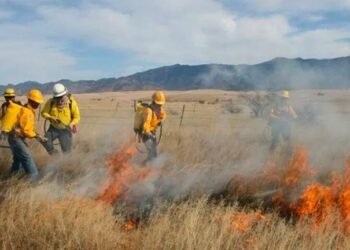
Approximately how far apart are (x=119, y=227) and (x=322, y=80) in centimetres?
606

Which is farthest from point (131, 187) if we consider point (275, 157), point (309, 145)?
point (309, 145)

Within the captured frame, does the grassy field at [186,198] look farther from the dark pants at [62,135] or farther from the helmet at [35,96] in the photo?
the helmet at [35,96]

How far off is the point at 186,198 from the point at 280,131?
16.2 ft

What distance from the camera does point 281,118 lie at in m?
11.8

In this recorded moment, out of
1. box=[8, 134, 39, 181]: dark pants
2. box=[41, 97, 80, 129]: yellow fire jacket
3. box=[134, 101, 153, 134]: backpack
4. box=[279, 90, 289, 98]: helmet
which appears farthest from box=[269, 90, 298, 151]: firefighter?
box=[8, 134, 39, 181]: dark pants

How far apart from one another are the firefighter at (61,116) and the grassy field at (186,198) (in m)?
0.41

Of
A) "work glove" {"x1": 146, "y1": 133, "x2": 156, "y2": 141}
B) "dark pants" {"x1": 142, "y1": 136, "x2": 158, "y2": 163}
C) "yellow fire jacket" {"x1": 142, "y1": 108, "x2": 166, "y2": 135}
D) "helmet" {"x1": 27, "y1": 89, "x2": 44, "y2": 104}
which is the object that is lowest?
"dark pants" {"x1": 142, "y1": 136, "x2": 158, "y2": 163}

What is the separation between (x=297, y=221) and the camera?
6.38m

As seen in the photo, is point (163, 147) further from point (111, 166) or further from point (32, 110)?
point (32, 110)

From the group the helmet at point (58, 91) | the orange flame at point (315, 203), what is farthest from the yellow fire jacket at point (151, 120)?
the orange flame at point (315, 203)

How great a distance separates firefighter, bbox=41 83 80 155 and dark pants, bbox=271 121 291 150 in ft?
14.7

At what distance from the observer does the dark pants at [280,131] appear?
449 inches

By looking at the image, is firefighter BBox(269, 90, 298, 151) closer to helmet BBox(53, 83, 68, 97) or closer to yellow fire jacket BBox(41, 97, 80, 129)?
yellow fire jacket BBox(41, 97, 80, 129)

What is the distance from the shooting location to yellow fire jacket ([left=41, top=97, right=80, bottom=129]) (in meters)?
9.48
